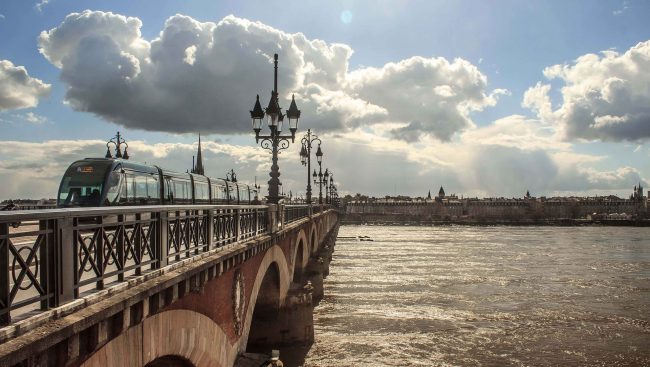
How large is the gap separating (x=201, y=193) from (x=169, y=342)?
22.0m

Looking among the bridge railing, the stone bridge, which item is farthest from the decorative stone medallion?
the bridge railing

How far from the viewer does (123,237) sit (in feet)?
20.6

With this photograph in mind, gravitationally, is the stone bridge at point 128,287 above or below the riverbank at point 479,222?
above

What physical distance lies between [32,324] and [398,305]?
28.3 meters

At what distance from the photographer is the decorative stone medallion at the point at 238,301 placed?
11770mm

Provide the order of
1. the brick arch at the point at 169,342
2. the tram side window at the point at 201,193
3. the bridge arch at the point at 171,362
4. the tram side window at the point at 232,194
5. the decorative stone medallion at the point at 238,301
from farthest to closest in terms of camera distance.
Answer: the tram side window at the point at 232,194
the tram side window at the point at 201,193
the decorative stone medallion at the point at 238,301
the bridge arch at the point at 171,362
the brick arch at the point at 169,342

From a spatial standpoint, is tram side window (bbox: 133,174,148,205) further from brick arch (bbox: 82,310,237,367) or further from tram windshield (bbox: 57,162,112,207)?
brick arch (bbox: 82,310,237,367)

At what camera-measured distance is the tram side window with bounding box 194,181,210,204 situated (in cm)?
2781

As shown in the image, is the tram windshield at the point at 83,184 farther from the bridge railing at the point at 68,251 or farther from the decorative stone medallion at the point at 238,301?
the bridge railing at the point at 68,251

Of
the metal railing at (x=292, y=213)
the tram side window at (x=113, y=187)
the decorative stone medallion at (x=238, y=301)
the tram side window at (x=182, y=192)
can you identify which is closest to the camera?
the decorative stone medallion at (x=238, y=301)

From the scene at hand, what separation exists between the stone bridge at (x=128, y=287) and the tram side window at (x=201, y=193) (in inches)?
531

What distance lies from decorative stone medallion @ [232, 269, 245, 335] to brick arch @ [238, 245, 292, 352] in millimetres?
695

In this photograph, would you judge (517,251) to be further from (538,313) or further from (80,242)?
(80,242)

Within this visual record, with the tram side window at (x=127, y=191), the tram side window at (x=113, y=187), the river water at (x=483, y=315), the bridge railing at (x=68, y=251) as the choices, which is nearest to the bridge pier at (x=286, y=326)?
the river water at (x=483, y=315)
